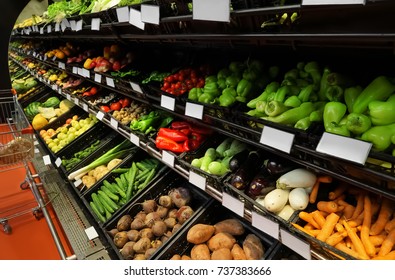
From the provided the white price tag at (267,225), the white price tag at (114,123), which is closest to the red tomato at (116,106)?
the white price tag at (114,123)

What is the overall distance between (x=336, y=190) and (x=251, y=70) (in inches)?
29.5

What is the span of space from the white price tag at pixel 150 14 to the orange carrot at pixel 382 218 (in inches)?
47.9

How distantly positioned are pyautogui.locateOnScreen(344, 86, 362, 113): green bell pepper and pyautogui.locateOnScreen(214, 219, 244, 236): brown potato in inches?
38.3

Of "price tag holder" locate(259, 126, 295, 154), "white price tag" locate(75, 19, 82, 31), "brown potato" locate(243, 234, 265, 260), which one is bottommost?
"brown potato" locate(243, 234, 265, 260)

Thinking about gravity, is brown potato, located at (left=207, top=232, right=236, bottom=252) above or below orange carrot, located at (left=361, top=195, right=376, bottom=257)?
below

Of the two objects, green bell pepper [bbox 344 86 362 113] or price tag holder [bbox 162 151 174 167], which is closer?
green bell pepper [bbox 344 86 362 113]

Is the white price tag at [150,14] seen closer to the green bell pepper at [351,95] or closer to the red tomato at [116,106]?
the green bell pepper at [351,95]

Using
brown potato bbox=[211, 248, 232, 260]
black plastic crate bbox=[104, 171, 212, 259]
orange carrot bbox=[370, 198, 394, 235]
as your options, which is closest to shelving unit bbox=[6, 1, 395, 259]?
orange carrot bbox=[370, 198, 394, 235]

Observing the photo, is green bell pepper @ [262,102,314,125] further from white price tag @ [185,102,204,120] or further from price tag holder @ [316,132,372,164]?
white price tag @ [185,102,204,120]

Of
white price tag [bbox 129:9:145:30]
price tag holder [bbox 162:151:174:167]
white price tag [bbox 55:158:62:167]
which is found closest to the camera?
white price tag [bbox 129:9:145:30]

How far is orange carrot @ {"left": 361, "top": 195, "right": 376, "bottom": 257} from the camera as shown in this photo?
1123 mm

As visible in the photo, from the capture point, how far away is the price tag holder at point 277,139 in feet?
3.68

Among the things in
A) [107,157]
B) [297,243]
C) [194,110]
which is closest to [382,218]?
[297,243]

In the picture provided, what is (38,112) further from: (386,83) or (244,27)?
(386,83)
